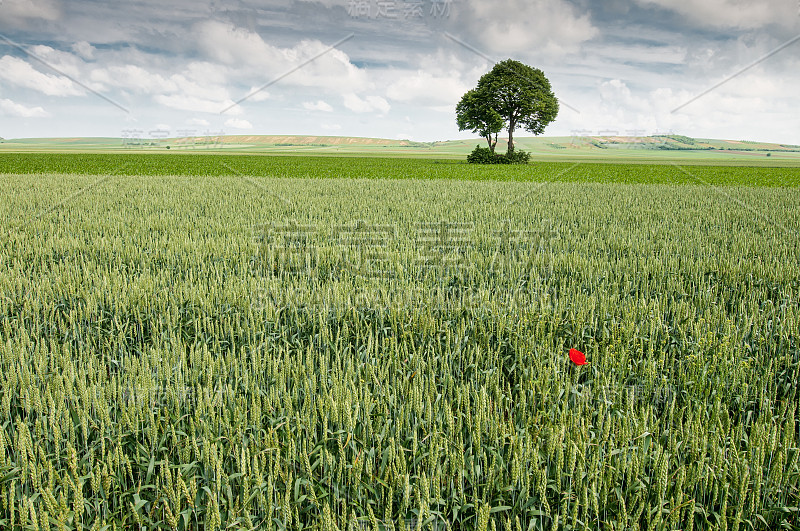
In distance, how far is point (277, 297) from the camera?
507 cm

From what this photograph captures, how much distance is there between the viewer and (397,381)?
11.1ft

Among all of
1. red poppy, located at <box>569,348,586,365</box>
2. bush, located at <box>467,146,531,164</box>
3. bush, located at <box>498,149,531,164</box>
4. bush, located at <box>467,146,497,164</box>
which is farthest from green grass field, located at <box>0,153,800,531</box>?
bush, located at <box>498,149,531,164</box>

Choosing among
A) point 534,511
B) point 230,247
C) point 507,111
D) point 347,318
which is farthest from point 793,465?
point 507,111

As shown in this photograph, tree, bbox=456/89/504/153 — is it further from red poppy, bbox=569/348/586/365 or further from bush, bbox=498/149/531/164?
A: red poppy, bbox=569/348/586/365

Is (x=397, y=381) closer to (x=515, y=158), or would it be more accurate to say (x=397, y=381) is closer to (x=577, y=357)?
(x=577, y=357)

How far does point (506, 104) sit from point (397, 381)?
58063 millimetres

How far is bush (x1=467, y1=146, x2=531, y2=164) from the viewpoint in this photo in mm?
52094

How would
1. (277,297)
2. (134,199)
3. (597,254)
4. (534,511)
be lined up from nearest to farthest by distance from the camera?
1. (534,511)
2. (277,297)
3. (597,254)
4. (134,199)

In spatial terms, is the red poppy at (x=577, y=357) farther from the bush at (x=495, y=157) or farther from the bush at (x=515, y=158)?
the bush at (x=515, y=158)

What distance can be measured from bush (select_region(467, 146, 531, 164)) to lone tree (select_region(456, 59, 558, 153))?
126cm

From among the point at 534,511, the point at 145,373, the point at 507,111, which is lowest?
the point at 534,511

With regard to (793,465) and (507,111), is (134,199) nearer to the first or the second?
(793,465)

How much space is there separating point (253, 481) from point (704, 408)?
2765 mm

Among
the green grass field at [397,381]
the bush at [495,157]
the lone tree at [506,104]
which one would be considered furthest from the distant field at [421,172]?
the green grass field at [397,381]
